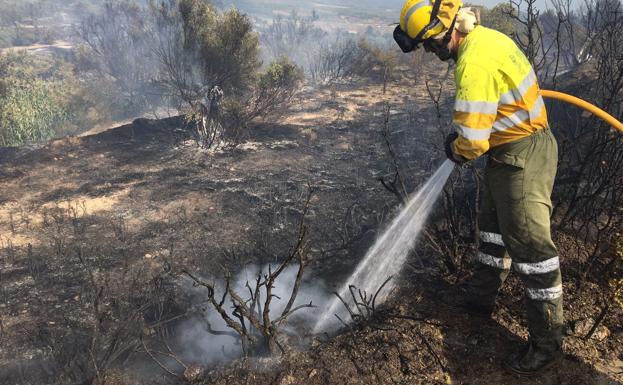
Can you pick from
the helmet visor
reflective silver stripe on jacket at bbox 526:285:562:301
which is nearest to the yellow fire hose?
the helmet visor

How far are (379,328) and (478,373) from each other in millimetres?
576

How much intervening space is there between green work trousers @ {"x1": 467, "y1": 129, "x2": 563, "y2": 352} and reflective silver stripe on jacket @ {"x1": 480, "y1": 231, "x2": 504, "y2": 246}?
9.2 inches

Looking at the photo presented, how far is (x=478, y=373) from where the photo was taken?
203cm

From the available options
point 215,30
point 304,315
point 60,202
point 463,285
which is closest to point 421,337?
point 463,285

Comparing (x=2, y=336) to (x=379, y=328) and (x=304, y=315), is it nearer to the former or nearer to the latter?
(x=304, y=315)

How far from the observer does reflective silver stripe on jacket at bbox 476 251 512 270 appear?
2273 millimetres

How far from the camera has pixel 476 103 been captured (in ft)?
5.90

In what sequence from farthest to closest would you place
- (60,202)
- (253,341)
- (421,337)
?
(60,202), (253,341), (421,337)

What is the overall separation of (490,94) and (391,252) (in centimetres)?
206

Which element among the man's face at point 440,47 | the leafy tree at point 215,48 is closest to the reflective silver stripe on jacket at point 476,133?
the man's face at point 440,47

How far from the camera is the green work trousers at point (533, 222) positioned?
1.93m

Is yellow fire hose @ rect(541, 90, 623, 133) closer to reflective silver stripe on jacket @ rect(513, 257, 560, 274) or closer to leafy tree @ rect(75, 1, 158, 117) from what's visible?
reflective silver stripe on jacket @ rect(513, 257, 560, 274)

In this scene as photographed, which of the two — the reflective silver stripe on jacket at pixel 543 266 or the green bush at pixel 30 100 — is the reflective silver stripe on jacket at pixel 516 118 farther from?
the green bush at pixel 30 100

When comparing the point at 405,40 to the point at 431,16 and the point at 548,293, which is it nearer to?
the point at 431,16
